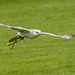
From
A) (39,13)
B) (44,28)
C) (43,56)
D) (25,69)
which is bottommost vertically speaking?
(39,13)

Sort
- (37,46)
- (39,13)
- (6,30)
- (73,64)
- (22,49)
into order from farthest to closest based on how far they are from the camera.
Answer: (39,13), (6,30), (37,46), (22,49), (73,64)

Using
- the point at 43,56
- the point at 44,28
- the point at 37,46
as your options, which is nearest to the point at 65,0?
the point at 44,28

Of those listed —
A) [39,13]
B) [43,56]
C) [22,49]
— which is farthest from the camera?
[39,13]

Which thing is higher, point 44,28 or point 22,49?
point 22,49

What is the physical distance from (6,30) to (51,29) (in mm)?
3194

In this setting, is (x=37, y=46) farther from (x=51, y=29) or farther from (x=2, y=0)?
(x=2, y=0)

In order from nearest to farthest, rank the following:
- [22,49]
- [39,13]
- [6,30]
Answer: [22,49] → [6,30] → [39,13]

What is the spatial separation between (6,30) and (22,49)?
681 cm

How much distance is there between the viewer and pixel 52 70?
8922 mm

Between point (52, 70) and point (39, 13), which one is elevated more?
point (52, 70)

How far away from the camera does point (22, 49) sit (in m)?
12.8

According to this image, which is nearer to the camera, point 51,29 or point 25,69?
point 25,69

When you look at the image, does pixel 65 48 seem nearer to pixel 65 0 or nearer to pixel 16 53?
pixel 16 53

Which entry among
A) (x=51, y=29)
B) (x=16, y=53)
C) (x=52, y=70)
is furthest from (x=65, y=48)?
(x=51, y=29)
